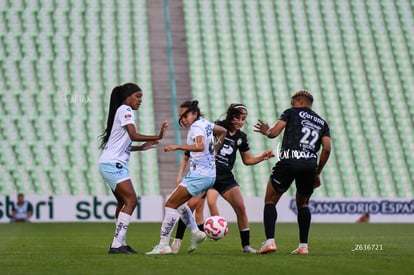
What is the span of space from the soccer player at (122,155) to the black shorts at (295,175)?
1481 mm

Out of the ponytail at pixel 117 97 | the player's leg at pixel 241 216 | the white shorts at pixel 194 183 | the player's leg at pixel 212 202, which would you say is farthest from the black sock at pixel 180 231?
the player's leg at pixel 212 202

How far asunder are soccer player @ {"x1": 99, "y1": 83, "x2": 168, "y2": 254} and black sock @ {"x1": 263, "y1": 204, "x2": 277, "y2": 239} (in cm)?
158

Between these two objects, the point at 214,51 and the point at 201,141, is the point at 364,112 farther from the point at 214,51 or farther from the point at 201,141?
the point at 201,141

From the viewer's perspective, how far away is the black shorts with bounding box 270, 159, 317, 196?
1103cm

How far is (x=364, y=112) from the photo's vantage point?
31.8 m

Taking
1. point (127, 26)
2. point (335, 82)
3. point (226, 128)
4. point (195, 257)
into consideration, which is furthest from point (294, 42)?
point (195, 257)

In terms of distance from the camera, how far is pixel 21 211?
23.9m

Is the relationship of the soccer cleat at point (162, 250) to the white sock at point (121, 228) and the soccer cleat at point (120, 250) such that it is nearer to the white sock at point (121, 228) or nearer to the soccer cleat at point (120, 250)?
the soccer cleat at point (120, 250)

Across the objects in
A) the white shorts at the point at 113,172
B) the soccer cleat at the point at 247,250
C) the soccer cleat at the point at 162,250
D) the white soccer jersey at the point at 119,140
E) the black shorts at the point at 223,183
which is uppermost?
the white soccer jersey at the point at 119,140

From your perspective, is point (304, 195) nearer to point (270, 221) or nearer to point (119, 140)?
point (270, 221)

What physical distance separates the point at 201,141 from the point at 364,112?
2182 centimetres

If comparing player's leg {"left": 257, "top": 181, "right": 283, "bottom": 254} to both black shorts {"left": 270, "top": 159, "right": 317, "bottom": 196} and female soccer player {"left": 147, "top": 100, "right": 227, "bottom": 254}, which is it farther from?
female soccer player {"left": 147, "top": 100, "right": 227, "bottom": 254}

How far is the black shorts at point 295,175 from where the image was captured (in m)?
11.0

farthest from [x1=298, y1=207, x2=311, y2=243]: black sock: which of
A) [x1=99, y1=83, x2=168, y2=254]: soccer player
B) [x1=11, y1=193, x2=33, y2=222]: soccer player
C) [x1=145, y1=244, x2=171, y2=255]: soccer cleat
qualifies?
[x1=11, y1=193, x2=33, y2=222]: soccer player
